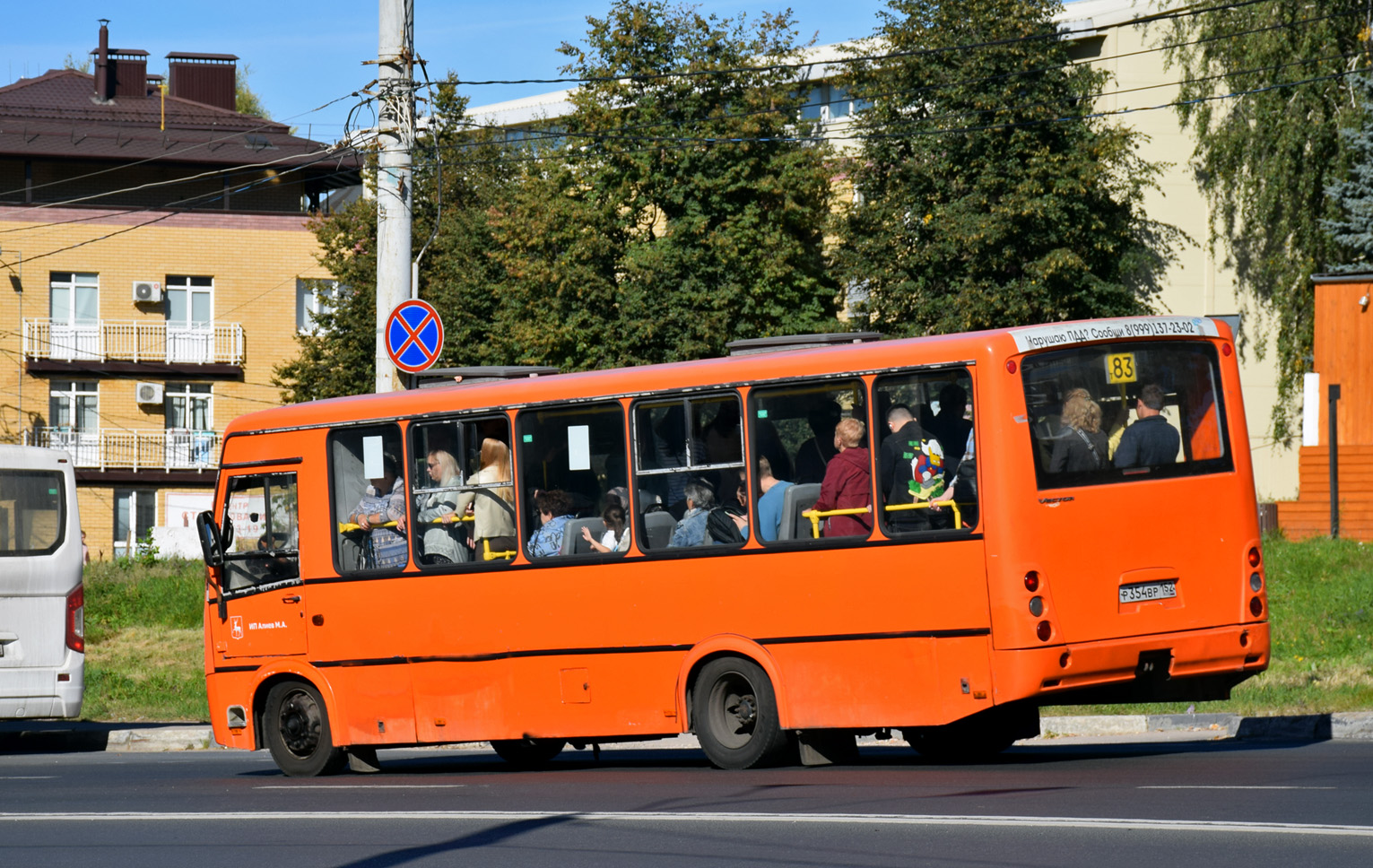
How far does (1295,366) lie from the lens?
4303 centimetres

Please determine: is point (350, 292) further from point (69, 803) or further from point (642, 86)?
point (69, 803)

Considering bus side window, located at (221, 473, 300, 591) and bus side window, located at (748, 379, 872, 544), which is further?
bus side window, located at (221, 473, 300, 591)

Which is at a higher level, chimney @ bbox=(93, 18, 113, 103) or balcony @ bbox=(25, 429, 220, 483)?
chimney @ bbox=(93, 18, 113, 103)

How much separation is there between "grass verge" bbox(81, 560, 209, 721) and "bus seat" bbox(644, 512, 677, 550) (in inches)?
428

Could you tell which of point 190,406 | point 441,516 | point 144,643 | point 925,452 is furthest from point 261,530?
point 190,406

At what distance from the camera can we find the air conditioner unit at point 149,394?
56.2 meters

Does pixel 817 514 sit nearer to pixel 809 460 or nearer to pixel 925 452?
pixel 809 460

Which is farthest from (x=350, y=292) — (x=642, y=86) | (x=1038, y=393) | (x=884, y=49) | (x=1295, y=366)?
(x=1038, y=393)

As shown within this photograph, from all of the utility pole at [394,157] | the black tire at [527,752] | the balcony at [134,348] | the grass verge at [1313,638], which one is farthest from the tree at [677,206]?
the black tire at [527,752]

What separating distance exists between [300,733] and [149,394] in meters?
44.5

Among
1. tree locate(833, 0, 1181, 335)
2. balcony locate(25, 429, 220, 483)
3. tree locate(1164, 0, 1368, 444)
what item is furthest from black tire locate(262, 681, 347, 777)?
balcony locate(25, 429, 220, 483)

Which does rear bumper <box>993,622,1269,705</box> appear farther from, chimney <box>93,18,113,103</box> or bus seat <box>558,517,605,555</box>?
Answer: chimney <box>93,18,113,103</box>

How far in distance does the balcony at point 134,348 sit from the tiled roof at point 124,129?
535 centimetres

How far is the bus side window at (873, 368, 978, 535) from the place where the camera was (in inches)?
433
